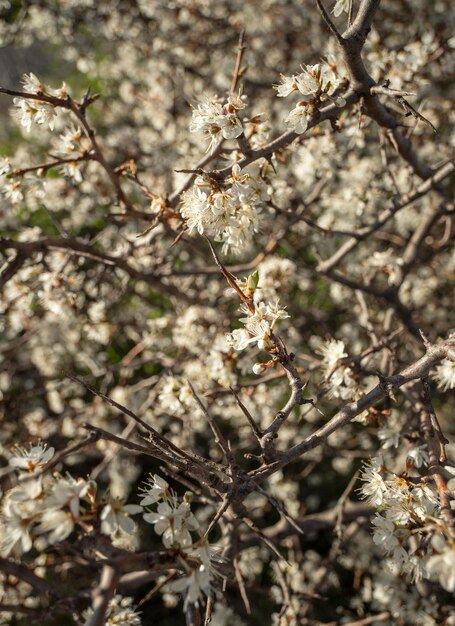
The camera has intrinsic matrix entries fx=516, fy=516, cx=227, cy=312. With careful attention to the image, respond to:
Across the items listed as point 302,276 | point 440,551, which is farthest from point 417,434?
point 302,276

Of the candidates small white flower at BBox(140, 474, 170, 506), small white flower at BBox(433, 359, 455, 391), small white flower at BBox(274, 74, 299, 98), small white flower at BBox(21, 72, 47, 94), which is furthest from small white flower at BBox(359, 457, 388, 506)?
small white flower at BBox(21, 72, 47, 94)

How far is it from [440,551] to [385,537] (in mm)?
320

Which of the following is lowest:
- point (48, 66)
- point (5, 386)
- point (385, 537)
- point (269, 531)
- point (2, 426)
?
point (269, 531)

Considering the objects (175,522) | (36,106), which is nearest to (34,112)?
(36,106)

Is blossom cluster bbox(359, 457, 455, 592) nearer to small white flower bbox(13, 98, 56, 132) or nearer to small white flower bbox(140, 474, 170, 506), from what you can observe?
small white flower bbox(140, 474, 170, 506)

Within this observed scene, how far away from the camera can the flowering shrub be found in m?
1.45

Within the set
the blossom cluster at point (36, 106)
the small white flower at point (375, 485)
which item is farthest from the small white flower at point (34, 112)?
the small white flower at point (375, 485)

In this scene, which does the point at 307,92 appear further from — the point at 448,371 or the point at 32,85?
the point at 448,371

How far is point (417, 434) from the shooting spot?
6.59 ft

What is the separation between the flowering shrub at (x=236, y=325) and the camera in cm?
145

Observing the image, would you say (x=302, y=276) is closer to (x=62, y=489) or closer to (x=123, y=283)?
(x=123, y=283)

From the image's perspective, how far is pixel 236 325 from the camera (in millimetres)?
3732

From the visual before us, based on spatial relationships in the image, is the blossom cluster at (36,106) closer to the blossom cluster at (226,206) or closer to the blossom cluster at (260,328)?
the blossom cluster at (226,206)

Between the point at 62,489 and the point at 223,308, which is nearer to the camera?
the point at 62,489
